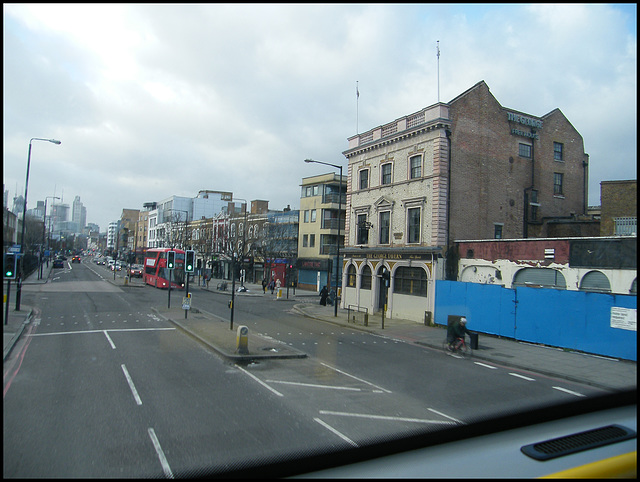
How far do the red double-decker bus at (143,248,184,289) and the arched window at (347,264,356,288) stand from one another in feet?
58.0

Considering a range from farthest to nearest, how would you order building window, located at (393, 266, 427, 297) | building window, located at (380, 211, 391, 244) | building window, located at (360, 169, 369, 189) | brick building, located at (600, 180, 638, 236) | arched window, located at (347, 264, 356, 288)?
1. arched window, located at (347, 264, 356, 288)
2. building window, located at (360, 169, 369, 189)
3. building window, located at (380, 211, 391, 244)
4. building window, located at (393, 266, 427, 297)
5. brick building, located at (600, 180, 638, 236)

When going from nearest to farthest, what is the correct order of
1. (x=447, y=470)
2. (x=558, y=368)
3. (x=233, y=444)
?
(x=447, y=470), (x=233, y=444), (x=558, y=368)

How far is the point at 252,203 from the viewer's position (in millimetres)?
75312

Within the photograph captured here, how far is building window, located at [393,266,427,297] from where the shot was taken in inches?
1030

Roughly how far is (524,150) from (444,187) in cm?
747

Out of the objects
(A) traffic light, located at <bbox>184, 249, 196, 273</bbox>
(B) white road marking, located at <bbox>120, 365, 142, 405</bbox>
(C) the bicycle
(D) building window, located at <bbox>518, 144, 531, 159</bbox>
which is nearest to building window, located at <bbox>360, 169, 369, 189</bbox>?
(D) building window, located at <bbox>518, 144, 531, 159</bbox>

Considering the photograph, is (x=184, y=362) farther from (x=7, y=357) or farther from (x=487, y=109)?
(x=487, y=109)

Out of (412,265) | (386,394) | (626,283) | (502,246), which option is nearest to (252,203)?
(412,265)

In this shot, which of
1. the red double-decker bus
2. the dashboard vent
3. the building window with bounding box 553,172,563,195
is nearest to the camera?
the dashboard vent

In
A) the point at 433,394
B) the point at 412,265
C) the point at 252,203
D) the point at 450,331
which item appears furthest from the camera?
the point at 252,203

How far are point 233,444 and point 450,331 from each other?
1217 cm

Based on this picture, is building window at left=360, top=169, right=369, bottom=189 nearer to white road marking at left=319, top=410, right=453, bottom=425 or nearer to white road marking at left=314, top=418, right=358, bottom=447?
white road marking at left=319, top=410, right=453, bottom=425

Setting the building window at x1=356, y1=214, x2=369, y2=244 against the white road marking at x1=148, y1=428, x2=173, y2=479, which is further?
the building window at x1=356, y1=214, x2=369, y2=244

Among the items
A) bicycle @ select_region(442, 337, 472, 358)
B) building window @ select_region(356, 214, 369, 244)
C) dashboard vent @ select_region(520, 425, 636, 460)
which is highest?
building window @ select_region(356, 214, 369, 244)
